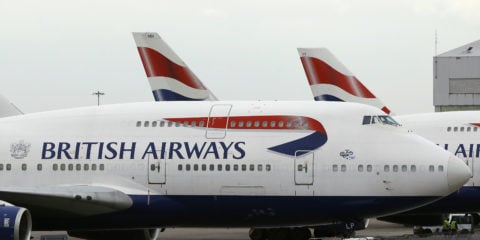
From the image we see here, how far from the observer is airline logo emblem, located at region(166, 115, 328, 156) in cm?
3353

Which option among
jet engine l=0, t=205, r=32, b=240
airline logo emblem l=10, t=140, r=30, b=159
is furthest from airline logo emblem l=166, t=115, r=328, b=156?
jet engine l=0, t=205, r=32, b=240

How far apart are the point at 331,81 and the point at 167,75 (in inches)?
306

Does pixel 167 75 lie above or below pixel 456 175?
above

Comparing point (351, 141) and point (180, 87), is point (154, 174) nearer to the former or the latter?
point (351, 141)

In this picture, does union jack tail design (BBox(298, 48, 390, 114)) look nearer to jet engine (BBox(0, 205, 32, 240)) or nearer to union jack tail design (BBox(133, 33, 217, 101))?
union jack tail design (BBox(133, 33, 217, 101))

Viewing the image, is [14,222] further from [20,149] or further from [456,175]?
[456,175]

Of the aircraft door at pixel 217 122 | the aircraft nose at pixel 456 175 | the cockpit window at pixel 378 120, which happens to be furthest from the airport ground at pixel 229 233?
the aircraft door at pixel 217 122

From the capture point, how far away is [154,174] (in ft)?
112

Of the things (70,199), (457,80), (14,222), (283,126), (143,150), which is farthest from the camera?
(457,80)

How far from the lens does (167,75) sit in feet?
179

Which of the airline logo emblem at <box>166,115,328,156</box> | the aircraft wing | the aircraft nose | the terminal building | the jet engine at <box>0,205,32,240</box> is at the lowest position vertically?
the jet engine at <box>0,205,32,240</box>

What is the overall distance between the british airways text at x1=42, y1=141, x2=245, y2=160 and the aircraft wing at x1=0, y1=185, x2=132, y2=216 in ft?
3.31

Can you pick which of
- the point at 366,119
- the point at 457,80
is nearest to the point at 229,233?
the point at 366,119

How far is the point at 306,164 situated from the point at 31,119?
858 centimetres
